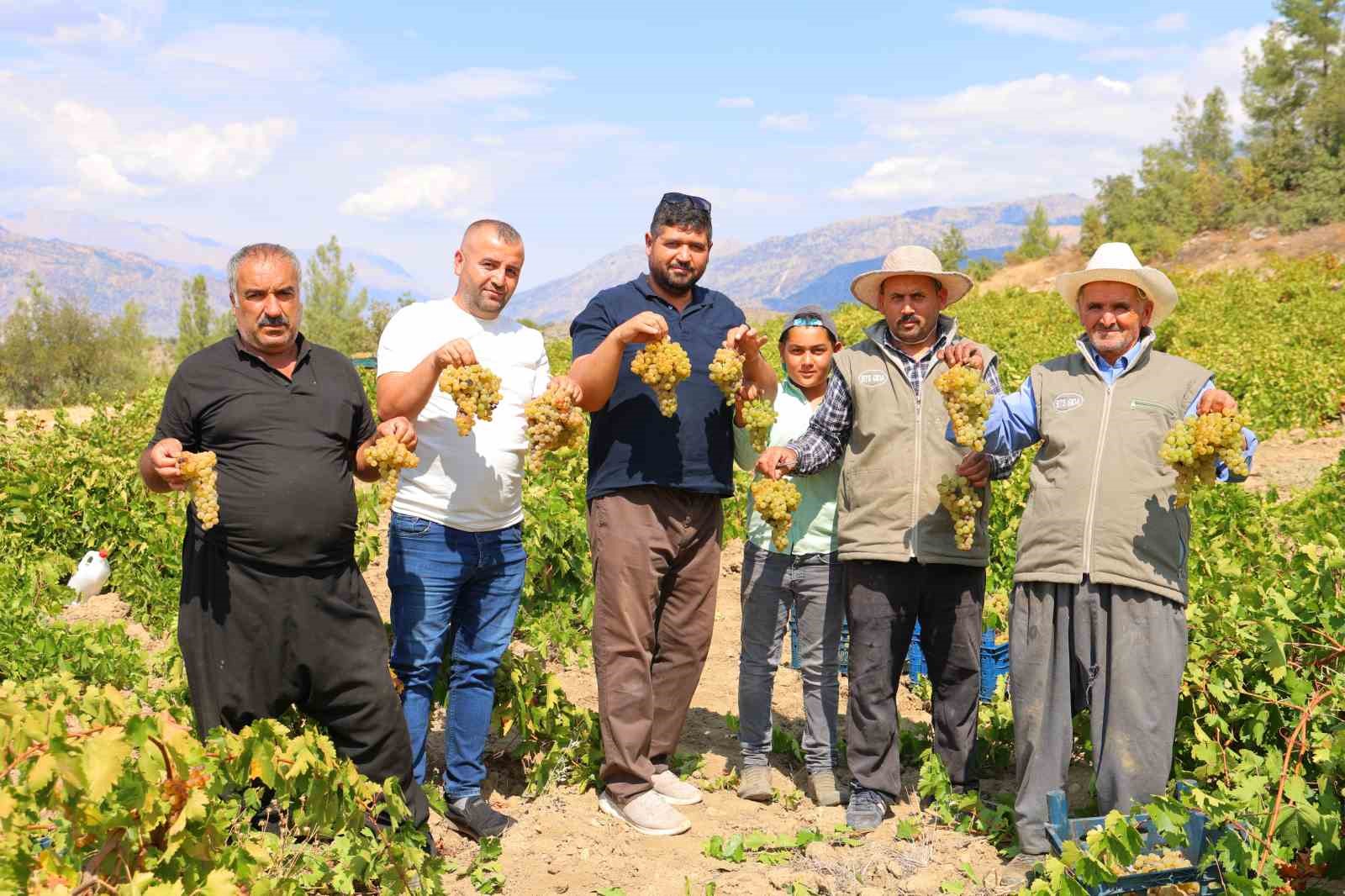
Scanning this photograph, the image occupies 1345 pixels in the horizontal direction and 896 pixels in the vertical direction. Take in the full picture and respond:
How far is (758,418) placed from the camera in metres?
3.96

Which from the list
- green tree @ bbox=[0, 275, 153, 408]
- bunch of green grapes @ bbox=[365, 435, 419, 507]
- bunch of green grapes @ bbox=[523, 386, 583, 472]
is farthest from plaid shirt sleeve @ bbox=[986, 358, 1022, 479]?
green tree @ bbox=[0, 275, 153, 408]

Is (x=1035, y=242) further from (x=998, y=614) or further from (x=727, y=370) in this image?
(x=727, y=370)

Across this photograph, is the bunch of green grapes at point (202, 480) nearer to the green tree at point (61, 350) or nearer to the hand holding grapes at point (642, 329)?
the hand holding grapes at point (642, 329)

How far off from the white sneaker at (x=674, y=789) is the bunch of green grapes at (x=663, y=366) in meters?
1.56

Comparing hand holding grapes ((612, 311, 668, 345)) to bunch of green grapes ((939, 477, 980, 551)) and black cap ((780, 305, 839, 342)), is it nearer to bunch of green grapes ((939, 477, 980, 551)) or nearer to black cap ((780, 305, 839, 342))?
black cap ((780, 305, 839, 342))

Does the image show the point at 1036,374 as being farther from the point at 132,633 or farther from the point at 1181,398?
the point at 132,633

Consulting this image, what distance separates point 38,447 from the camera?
8.11 m

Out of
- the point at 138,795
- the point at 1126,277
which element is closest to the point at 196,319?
the point at 1126,277

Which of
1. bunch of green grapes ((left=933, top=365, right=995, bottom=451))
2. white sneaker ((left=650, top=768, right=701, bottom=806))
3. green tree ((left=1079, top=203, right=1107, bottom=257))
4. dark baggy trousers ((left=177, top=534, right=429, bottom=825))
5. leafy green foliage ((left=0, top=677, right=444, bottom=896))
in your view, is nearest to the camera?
leafy green foliage ((left=0, top=677, right=444, bottom=896))

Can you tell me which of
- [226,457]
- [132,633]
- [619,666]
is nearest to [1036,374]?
[619,666]

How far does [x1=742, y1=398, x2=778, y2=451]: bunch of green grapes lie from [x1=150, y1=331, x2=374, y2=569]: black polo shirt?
144cm

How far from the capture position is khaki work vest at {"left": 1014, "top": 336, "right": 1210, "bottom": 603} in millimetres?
3445

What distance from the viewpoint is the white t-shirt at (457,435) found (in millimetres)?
3717

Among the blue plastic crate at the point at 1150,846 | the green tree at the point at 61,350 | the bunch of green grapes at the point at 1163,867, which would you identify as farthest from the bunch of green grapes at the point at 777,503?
the green tree at the point at 61,350
